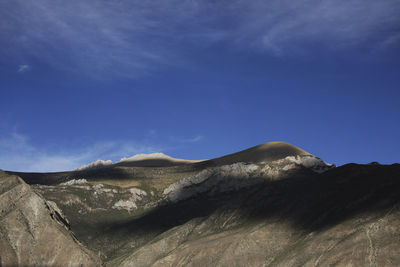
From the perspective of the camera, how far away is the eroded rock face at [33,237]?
8150 cm

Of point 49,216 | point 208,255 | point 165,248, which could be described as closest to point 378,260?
point 208,255

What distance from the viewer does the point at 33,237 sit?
85562 millimetres

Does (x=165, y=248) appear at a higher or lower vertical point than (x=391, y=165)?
lower

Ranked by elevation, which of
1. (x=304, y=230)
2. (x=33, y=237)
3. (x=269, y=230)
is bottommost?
(x=304, y=230)

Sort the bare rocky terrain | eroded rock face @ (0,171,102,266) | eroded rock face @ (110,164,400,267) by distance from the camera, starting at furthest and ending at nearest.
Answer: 1. eroded rock face @ (110,164,400,267)
2. the bare rocky terrain
3. eroded rock face @ (0,171,102,266)

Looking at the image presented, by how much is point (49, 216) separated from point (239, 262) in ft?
218

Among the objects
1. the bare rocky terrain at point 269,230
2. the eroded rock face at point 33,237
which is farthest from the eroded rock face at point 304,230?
the eroded rock face at point 33,237

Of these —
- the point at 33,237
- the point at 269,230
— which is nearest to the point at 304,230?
the point at 269,230

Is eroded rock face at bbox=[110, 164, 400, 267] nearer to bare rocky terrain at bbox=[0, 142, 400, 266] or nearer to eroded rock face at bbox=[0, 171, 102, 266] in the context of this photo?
bare rocky terrain at bbox=[0, 142, 400, 266]

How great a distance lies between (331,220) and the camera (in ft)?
463

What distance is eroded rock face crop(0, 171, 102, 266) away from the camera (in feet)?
267

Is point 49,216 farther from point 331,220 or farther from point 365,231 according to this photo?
point 331,220

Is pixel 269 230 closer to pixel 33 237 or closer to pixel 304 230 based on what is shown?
pixel 304 230

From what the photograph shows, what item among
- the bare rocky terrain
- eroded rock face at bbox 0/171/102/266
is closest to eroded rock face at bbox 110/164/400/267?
the bare rocky terrain
